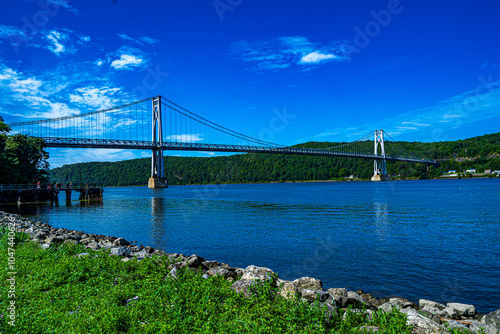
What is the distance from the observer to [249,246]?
573 inches

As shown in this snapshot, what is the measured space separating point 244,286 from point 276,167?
149767 mm

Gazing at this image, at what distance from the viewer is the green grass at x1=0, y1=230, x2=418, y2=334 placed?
14.9ft

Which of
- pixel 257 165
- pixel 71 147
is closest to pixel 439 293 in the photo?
pixel 71 147

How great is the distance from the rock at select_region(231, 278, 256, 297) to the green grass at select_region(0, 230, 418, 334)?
0.52 feet

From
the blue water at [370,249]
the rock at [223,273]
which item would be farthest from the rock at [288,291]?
the blue water at [370,249]

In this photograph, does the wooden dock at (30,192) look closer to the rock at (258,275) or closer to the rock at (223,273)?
the rock at (223,273)

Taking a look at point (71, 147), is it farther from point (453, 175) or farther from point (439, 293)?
point (453, 175)

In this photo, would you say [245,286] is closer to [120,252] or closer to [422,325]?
[422,325]

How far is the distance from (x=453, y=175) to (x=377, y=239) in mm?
143898

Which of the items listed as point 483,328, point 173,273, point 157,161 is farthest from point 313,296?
point 157,161

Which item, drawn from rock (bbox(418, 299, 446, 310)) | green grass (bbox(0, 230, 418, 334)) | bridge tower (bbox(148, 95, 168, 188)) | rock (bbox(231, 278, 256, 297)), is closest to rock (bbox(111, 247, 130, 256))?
green grass (bbox(0, 230, 418, 334))

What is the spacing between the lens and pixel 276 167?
15538cm

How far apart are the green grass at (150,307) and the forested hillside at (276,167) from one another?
145 meters

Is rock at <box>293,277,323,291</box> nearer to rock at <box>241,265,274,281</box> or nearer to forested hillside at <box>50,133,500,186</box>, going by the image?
rock at <box>241,265,274,281</box>
